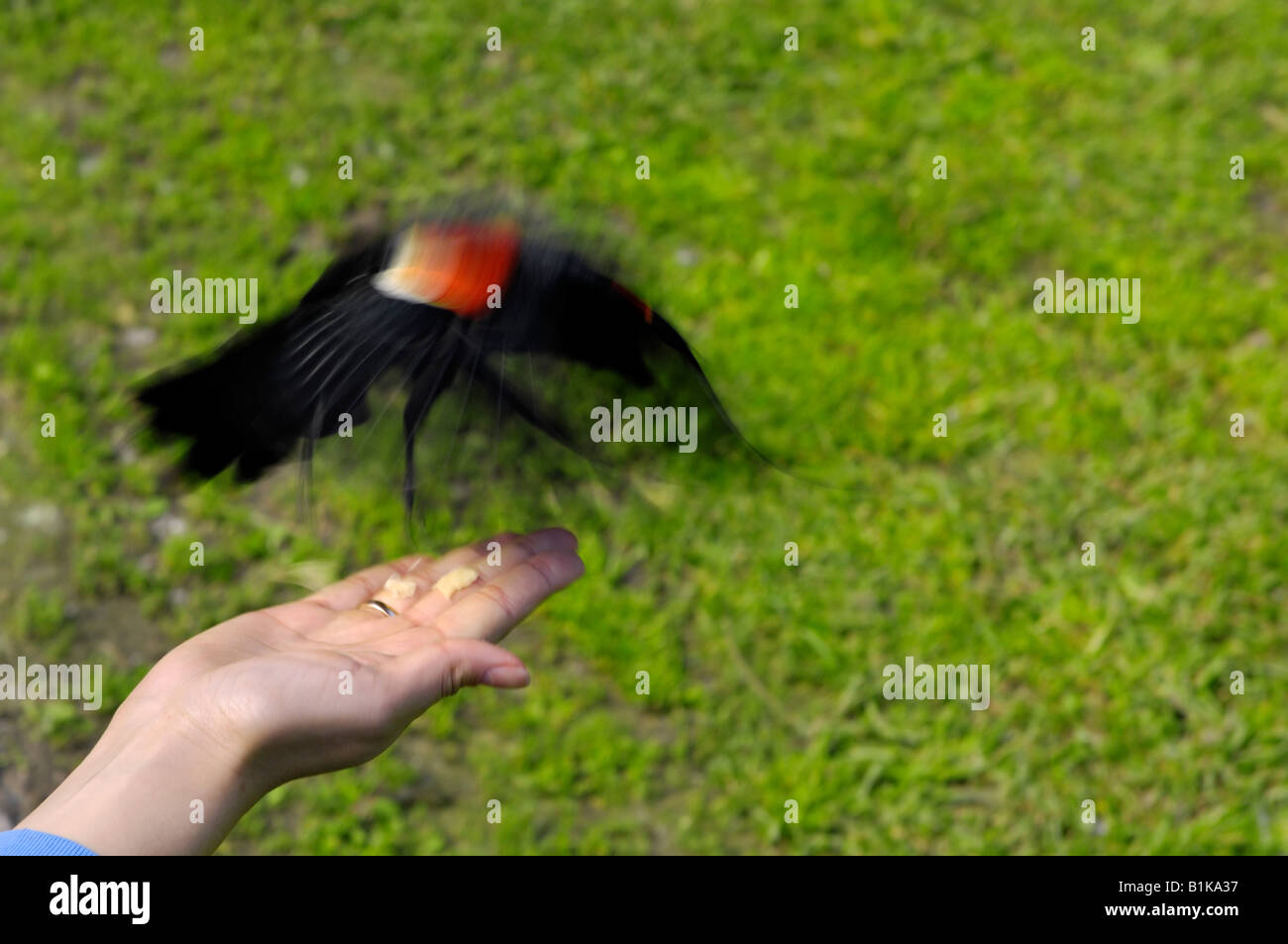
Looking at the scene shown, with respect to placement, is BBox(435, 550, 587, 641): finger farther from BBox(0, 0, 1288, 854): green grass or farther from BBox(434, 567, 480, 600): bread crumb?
BBox(0, 0, 1288, 854): green grass

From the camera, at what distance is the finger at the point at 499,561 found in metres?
2.47

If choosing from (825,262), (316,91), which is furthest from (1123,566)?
(316,91)

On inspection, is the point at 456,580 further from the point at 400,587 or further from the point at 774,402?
the point at 774,402

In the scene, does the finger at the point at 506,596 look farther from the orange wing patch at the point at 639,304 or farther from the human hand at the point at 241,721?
the orange wing patch at the point at 639,304

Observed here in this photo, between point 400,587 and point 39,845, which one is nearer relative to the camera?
point 39,845

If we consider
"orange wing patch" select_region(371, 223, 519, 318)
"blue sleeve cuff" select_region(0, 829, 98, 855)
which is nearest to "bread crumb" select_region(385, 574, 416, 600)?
"orange wing patch" select_region(371, 223, 519, 318)

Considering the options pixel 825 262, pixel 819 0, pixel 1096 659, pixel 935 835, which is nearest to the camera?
pixel 935 835

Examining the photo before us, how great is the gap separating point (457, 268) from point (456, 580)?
0.72 meters

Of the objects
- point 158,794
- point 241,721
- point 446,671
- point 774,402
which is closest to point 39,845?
point 158,794

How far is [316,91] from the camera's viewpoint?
14.9 feet

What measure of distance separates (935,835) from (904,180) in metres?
2.44

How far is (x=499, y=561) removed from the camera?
2539 millimetres

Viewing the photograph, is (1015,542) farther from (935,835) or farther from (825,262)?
(825,262)

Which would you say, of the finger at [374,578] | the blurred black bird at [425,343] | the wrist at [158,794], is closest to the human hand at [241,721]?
the wrist at [158,794]
